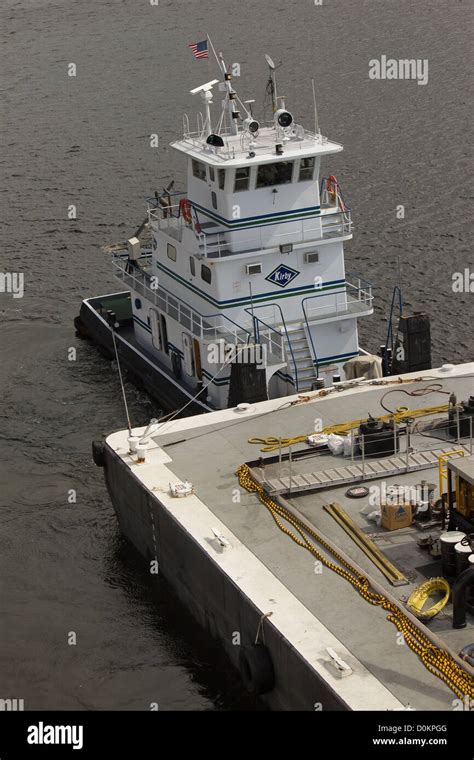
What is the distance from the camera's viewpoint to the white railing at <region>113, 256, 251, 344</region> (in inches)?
1259

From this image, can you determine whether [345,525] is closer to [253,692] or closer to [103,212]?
[253,692]

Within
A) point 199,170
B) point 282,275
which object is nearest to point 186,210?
point 199,170

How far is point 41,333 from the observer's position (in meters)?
40.8

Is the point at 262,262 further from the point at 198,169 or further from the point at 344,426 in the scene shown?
the point at 344,426

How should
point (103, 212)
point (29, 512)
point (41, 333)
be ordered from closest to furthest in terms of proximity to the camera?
point (29, 512)
point (41, 333)
point (103, 212)

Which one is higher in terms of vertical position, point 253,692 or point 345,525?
point 345,525

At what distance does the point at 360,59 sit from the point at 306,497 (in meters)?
41.5

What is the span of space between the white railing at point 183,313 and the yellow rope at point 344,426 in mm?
4667

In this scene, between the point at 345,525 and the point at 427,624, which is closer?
the point at 427,624

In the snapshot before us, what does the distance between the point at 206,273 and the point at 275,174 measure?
294 centimetres

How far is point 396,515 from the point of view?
23.2 meters

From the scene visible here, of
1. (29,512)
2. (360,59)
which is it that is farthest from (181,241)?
(360,59)

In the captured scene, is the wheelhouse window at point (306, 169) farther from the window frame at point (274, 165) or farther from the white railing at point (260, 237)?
the white railing at point (260, 237)

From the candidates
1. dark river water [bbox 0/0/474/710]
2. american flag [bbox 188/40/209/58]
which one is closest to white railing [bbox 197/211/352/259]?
american flag [bbox 188/40/209/58]
